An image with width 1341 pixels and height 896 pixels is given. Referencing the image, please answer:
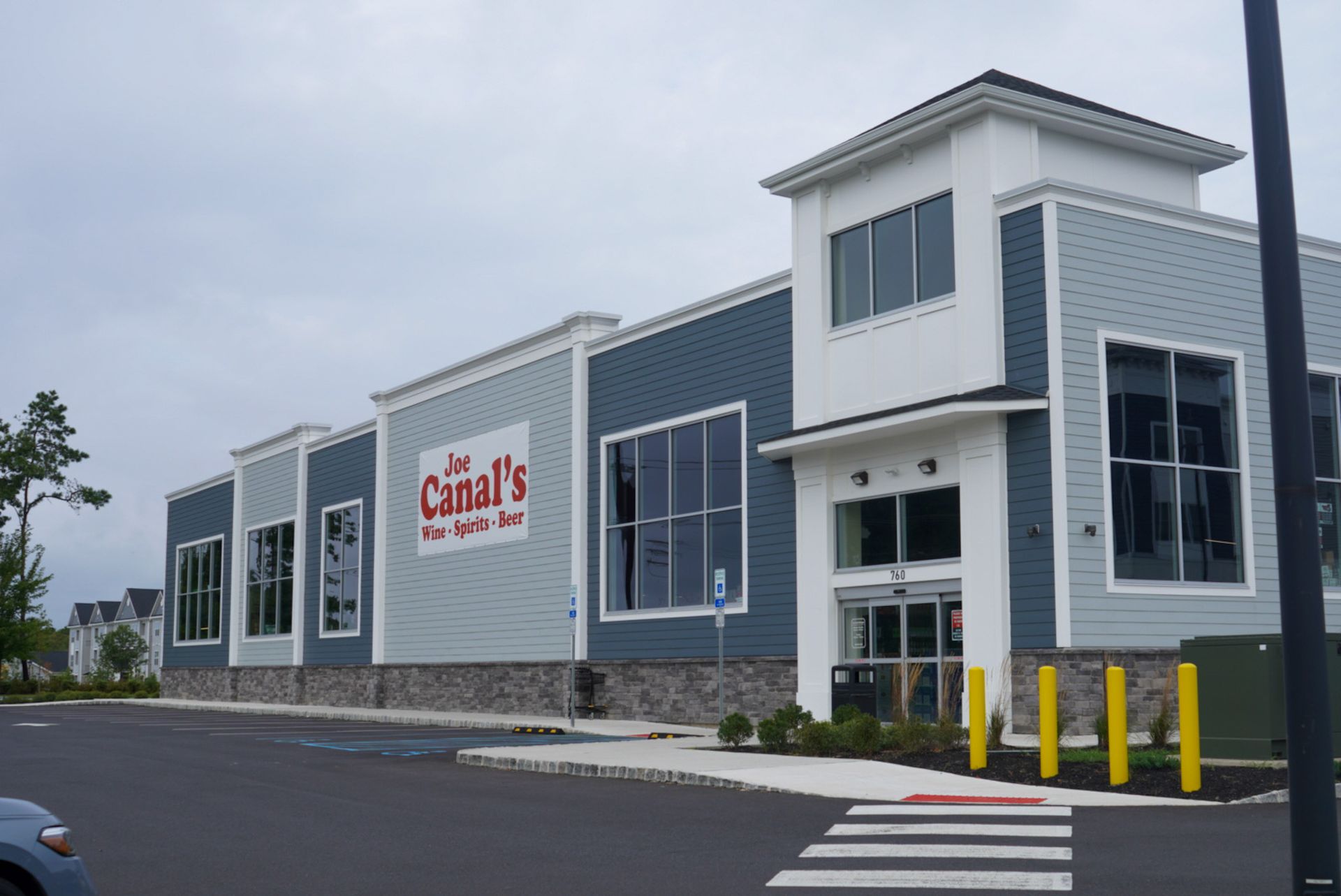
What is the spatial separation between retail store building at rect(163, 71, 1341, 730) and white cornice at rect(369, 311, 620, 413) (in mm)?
110

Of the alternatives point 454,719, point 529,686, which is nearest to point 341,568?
point 454,719

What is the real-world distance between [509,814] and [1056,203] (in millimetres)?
12439

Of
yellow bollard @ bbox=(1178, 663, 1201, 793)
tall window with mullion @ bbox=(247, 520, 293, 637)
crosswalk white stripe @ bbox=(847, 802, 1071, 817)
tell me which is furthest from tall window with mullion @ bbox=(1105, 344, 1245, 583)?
tall window with mullion @ bbox=(247, 520, 293, 637)

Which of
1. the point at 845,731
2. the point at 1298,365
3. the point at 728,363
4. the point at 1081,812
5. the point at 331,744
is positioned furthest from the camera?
the point at 728,363

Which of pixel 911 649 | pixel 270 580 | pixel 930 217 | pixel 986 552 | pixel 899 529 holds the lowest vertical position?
pixel 911 649

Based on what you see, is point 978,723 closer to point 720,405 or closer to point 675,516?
point 720,405

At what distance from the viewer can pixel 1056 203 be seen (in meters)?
20.9

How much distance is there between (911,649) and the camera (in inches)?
890

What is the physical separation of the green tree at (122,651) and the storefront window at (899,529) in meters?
79.7

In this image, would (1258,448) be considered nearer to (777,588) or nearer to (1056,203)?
(1056,203)

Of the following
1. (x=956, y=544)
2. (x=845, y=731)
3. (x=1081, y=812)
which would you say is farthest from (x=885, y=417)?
(x=1081, y=812)

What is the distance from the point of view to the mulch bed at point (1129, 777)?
1404 centimetres

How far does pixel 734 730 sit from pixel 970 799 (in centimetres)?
653

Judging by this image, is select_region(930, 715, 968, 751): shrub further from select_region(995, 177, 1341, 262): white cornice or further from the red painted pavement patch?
select_region(995, 177, 1341, 262): white cornice
